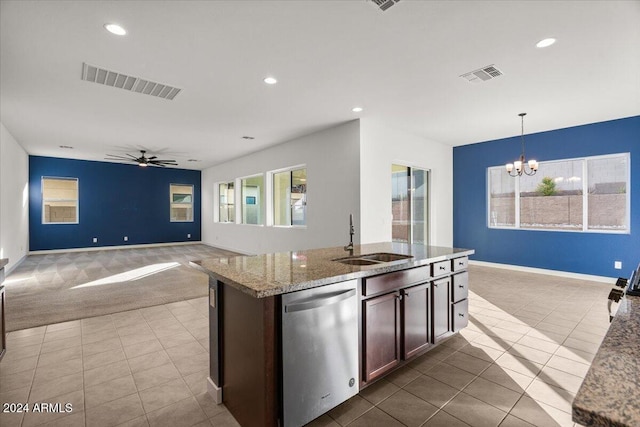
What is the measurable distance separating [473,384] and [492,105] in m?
4.05

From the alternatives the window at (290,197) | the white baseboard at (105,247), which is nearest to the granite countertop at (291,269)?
the window at (290,197)

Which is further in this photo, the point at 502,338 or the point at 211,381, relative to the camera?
the point at 502,338

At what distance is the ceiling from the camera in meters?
2.48

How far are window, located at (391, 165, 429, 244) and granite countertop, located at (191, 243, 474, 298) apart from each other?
3.50 meters

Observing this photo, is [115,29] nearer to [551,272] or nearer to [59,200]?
[551,272]

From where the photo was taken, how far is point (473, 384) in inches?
90.0

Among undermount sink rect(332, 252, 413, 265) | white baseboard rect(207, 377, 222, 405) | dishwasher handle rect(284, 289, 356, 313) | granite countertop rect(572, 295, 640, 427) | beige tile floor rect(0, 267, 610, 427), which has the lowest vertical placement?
beige tile floor rect(0, 267, 610, 427)

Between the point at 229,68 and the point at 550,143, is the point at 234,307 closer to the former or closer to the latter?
the point at 229,68

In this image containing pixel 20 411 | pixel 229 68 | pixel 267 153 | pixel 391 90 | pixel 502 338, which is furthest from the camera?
pixel 267 153

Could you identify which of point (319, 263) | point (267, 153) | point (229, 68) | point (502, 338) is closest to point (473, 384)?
point (502, 338)

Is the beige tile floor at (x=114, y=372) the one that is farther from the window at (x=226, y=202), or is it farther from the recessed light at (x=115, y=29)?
the window at (x=226, y=202)

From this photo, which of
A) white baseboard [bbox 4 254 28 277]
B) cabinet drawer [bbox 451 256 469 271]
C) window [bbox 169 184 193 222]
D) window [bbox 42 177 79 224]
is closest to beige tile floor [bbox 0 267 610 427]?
cabinet drawer [bbox 451 256 469 271]

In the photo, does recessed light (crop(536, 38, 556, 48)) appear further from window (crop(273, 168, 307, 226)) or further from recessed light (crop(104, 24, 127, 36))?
window (crop(273, 168, 307, 226))

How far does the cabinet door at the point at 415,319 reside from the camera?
239 cm
